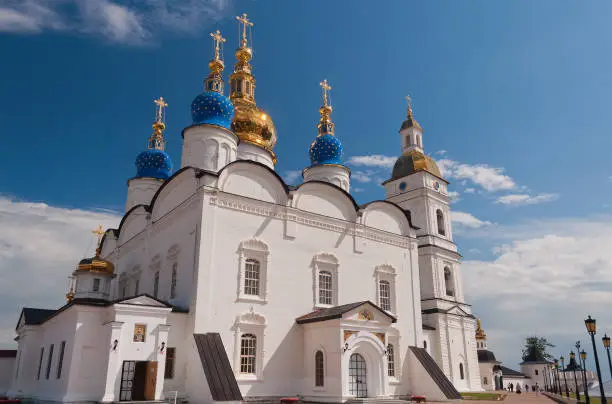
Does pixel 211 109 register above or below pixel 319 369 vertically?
above

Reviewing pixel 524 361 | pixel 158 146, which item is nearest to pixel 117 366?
pixel 158 146

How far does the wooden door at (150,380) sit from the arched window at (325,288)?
552 cm

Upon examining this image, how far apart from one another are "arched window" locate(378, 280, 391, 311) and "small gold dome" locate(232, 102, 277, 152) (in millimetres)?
7427

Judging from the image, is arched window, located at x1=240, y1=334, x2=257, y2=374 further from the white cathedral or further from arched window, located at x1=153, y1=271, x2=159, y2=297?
arched window, located at x1=153, y1=271, x2=159, y2=297

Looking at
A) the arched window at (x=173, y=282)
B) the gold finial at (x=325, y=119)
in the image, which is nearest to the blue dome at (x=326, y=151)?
the gold finial at (x=325, y=119)

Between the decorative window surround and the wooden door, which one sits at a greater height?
the decorative window surround

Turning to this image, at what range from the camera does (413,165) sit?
2555 cm

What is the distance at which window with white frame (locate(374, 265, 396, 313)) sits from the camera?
17205mm

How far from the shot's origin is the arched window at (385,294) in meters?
17.2

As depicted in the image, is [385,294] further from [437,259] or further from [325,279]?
[437,259]

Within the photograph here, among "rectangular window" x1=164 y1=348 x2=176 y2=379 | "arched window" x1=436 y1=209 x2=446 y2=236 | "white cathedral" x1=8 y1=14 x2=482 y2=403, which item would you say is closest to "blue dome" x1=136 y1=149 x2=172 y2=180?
"white cathedral" x1=8 y1=14 x2=482 y2=403

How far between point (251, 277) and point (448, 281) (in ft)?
41.9

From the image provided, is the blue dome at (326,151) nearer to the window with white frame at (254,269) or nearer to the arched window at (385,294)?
the arched window at (385,294)

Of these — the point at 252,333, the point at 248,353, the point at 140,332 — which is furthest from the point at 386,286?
the point at 140,332
